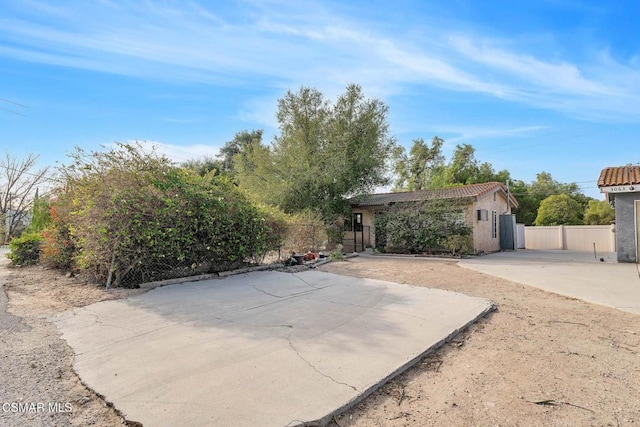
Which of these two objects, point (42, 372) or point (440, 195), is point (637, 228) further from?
point (42, 372)

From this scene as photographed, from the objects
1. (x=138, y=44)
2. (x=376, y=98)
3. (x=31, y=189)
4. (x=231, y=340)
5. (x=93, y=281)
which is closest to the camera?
(x=231, y=340)

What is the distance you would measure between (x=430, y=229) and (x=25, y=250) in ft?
48.6

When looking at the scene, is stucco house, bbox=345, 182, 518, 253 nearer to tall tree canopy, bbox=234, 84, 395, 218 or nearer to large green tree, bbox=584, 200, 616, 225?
tall tree canopy, bbox=234, 84, 395, 218

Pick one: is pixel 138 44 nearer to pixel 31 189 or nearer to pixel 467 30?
pixel 467 30

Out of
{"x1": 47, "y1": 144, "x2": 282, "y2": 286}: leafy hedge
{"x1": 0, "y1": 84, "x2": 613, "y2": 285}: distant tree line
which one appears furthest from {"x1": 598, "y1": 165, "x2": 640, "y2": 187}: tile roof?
{"x1": 47, "y1": 144, "x2": 282, "y2": 286}: leafy hedge

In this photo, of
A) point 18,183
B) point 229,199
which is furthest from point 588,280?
point 18,183

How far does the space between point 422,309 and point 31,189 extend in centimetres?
3199

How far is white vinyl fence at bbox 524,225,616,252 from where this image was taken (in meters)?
17.7

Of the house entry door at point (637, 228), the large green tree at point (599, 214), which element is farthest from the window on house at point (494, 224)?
the large green tree at point (599, 214)

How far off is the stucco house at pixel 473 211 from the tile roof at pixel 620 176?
4218 millimetres

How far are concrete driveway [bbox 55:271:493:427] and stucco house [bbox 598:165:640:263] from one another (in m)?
8.64

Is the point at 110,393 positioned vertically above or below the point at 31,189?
below

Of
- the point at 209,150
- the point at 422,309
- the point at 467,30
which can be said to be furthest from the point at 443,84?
the point at 209,150

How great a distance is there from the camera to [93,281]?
7223 millimetres
